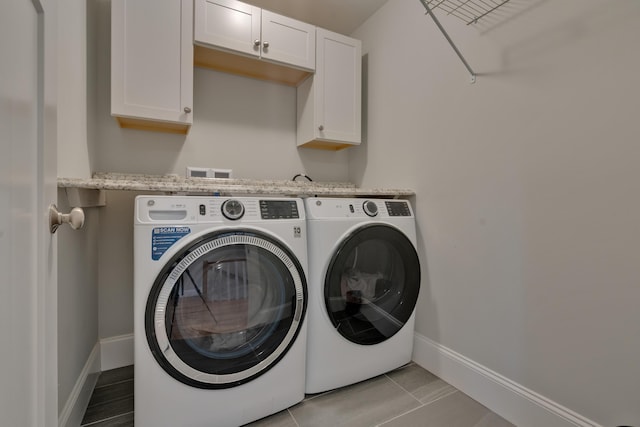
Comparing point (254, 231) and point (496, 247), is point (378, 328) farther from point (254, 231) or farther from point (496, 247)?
point (254, 231)

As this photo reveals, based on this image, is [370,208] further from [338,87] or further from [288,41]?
[288,41]

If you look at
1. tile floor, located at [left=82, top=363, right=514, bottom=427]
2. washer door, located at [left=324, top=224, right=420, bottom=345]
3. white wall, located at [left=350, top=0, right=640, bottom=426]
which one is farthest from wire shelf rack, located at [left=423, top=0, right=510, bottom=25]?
tile floor, located at [left=82, top=363, right=514, bottom=427]

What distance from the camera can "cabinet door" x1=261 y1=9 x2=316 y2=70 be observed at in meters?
1.82

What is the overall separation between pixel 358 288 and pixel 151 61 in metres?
1.60

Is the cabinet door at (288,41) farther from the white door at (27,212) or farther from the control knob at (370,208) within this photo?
the white door at (27,212)

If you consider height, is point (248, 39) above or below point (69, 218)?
above

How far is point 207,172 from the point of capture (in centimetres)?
185

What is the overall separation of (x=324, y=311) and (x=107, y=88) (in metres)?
1.72

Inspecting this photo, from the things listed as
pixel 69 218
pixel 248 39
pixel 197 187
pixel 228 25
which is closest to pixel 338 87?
pixel 248 39

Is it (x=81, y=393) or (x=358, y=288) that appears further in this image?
(x=358, y=288)

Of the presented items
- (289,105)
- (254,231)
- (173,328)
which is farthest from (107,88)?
(173,328)

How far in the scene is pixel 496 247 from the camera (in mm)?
1383

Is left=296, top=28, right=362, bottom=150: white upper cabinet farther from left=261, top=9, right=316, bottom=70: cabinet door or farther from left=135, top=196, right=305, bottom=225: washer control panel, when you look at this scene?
left=135, top=196, right=305, bottom=225: washer control panel

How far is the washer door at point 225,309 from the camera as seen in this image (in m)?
1.09
